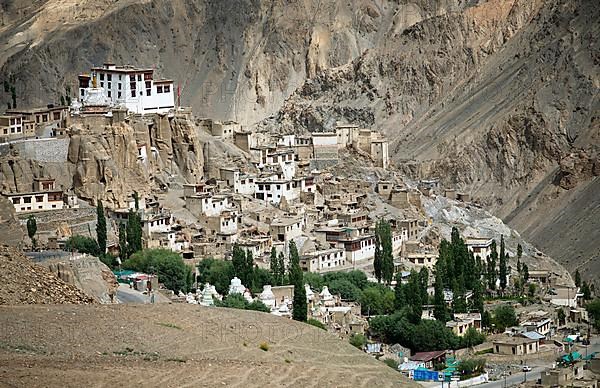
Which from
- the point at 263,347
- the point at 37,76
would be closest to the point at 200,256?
the point at 263,347

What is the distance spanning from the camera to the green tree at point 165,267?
57.3m

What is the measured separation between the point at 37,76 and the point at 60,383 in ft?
317

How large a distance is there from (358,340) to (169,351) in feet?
84.1

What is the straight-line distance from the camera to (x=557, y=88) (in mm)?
105438

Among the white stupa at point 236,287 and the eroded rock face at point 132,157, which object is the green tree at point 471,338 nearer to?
the white stupa at point 236,287

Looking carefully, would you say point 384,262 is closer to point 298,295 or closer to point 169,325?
point 298,295

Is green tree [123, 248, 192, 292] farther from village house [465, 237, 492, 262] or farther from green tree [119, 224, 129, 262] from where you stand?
village house [465, 237, 492, 262]

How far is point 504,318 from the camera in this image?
5778cm

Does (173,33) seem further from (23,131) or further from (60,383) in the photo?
(60,383)

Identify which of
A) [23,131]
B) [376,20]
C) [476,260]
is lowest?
[476,260]

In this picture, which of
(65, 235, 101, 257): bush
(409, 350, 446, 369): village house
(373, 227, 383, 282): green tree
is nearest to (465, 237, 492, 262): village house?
(373, 227, 383, 282): green tree

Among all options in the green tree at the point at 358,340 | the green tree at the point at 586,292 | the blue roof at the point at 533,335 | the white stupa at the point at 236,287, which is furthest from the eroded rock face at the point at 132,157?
the blue roof at the point at 533,335

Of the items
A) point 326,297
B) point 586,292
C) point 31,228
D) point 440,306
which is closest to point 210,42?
point 586,292

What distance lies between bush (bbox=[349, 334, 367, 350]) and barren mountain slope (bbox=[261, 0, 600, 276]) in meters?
37.6
